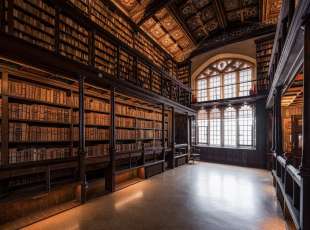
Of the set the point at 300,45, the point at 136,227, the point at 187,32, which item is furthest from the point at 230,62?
the point at 136,227

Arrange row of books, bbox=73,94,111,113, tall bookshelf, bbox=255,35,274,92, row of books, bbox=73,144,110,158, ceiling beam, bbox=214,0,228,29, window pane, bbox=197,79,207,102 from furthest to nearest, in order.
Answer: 1. window pane, bbox=197,79,207,102
2. tall bookshelf, bbox=255,35,274,92
3. ceiling beam, bbox=214,0,228,29
4. row of books, bbox=73,94,111,113
5. row of books, bbox=73,144,110,158

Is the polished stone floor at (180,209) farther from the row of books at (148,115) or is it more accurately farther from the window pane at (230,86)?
the window pane at (230,86)

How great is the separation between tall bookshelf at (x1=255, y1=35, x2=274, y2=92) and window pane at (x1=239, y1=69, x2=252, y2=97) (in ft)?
1.90

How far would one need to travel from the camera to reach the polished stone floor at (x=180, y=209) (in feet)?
7.65

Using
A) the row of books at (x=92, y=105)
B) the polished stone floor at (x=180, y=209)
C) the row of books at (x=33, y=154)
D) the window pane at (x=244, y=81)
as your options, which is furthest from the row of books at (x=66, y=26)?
the window pane at (x=244, y=81)

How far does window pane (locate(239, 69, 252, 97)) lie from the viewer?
7465 millimetres

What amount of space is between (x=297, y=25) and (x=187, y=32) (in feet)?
20.8

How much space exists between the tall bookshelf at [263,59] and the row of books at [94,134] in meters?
6.25

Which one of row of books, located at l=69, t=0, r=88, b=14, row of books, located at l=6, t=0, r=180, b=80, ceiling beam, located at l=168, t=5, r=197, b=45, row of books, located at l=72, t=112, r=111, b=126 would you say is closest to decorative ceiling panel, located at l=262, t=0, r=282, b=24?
ceiling beam, located at l=168, t=5, r=197, b=45

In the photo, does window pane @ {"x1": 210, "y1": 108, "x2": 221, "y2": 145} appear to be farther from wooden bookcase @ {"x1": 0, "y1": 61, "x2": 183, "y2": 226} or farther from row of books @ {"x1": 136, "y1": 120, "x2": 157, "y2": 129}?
wooden bookcase @ {"x1": 0, "y1": 61, "x2": 183, "y2": 226}

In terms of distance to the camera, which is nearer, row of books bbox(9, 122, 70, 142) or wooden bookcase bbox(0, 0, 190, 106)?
row of books bbox(9, 122, 70, 142)

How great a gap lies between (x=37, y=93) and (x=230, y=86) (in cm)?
759

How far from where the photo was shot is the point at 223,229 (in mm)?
2232

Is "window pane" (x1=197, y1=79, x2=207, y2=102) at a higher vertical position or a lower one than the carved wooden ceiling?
lower
